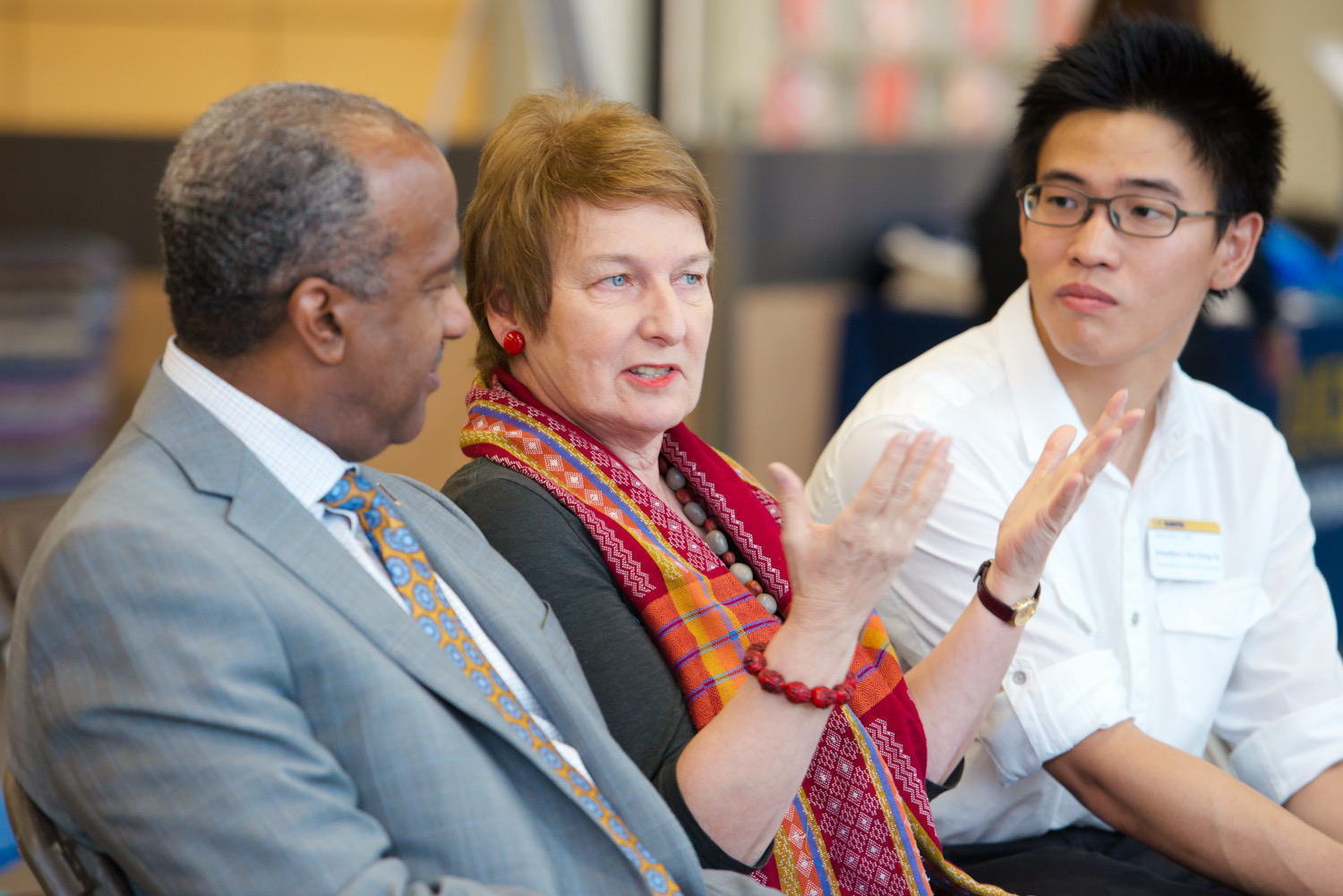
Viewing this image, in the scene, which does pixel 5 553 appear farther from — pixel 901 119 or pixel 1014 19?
pixel 1014 19

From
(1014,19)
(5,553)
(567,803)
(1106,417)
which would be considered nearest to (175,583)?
(567,803)

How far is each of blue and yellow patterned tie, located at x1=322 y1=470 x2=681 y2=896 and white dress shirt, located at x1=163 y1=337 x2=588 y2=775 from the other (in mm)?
13

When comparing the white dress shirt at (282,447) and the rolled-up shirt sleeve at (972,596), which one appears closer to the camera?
the white dress shirt at (282,447)

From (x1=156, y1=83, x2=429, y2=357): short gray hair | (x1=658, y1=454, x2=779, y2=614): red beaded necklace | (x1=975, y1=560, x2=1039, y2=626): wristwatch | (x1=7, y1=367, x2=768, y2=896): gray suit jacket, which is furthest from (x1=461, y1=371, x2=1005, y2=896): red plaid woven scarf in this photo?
(x1=156, y1=83, x2=429, y2=357): short gray hair

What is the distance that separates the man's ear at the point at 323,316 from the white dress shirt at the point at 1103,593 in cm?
83

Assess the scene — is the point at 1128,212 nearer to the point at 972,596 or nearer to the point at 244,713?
the point at 972,596

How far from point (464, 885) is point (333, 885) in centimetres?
10

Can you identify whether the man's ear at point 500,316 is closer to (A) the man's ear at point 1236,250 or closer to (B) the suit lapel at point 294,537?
(B) the suit lapel at point 294,537

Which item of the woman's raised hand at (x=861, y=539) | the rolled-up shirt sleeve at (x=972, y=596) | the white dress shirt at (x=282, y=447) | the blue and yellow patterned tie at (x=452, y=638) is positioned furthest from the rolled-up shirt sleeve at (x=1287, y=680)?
the white dress shirt at (x=282, y=447)

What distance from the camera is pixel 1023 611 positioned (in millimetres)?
1424

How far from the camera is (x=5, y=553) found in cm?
165

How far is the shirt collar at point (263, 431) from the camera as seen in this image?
3.34ft

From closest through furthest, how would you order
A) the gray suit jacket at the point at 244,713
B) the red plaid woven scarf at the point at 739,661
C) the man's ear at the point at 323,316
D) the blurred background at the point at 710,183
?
the gray suit jacket at the point at 244,713
the man's ear at the point at 323,316
the red plaid woven scarf at the point at 739,661
the blurred background at the point at 710,183

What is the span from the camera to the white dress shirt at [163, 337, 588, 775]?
3.34 feet
